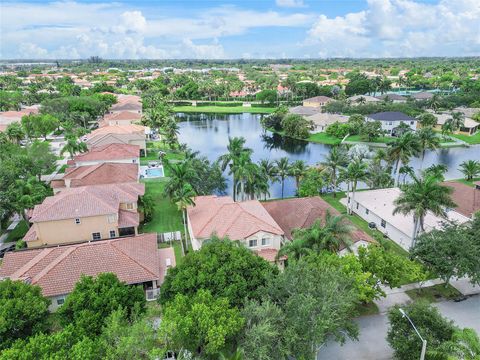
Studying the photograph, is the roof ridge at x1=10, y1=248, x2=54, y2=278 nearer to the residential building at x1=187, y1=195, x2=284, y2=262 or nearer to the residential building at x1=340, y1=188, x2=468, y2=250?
the residential building at x1=187, y1=195, x2=284, y2=262

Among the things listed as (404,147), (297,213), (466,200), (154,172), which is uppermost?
(404,147)

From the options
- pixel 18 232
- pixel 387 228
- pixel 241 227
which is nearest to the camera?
pixel 241 227

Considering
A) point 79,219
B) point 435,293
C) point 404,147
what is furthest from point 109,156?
point 435,293

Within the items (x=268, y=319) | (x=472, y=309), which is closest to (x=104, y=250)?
(x=268, y=319)

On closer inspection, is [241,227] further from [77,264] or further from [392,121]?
[392,121]

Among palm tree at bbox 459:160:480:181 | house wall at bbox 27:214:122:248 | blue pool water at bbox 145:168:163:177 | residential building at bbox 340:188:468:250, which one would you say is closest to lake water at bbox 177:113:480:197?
palm tree at bbox 459:160:480:181

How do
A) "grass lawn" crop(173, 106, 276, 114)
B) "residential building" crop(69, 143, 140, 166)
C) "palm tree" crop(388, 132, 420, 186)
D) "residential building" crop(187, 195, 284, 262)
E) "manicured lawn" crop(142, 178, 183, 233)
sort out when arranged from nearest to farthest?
"residential building" crop(187, 195, 284, 262) < "manicured lawn" crop(142, 178, 183, 233) < "palm tree" crop(388, 132, 420, 186) < "residential building" crop(69, 143, 140, 166) < "grass lawn" crop(173, 106, 276, 114)

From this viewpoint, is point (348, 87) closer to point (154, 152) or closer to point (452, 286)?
point (154, 152)
